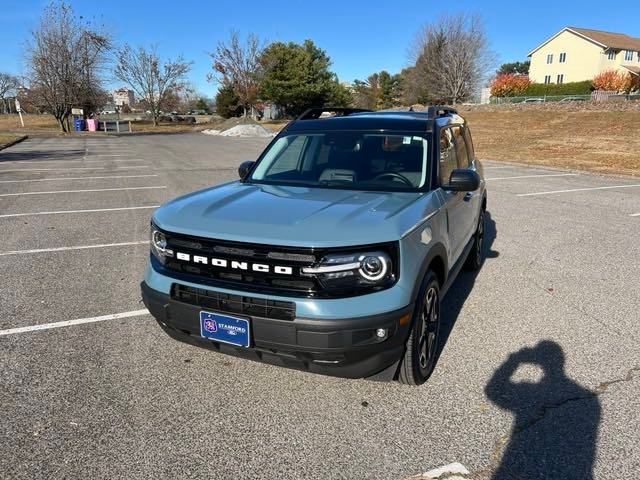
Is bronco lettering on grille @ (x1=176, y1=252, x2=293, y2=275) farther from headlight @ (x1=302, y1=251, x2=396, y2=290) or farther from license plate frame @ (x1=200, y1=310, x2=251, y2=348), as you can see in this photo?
license plate frame @ (x1=200, y1=310, x2=251, y2=348)

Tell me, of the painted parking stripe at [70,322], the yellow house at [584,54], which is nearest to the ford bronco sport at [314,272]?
the painted parking stripe at [70,322]

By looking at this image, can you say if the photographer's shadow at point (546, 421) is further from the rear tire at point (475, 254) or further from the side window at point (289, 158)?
the side window at point (289, 158)

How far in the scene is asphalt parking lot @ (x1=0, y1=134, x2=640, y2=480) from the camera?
2.42 m

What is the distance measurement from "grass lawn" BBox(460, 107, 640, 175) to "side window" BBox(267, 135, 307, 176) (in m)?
13.7

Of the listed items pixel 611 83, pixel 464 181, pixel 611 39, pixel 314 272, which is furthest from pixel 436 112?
pixel 611 39

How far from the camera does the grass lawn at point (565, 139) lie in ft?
56.4

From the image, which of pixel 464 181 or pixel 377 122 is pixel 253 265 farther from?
pixel 377 122

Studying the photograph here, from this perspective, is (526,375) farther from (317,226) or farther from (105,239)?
(105,239)

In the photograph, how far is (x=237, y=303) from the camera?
2.60 m

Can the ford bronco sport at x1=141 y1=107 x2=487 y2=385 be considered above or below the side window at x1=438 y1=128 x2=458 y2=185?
below

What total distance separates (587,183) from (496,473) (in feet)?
39.4

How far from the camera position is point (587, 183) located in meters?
12.3

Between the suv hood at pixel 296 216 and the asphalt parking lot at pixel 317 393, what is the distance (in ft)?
3.49

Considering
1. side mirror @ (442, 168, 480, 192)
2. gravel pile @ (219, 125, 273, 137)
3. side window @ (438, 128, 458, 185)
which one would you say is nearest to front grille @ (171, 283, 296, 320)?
side mirror @ (442, 168, 480, 192)
